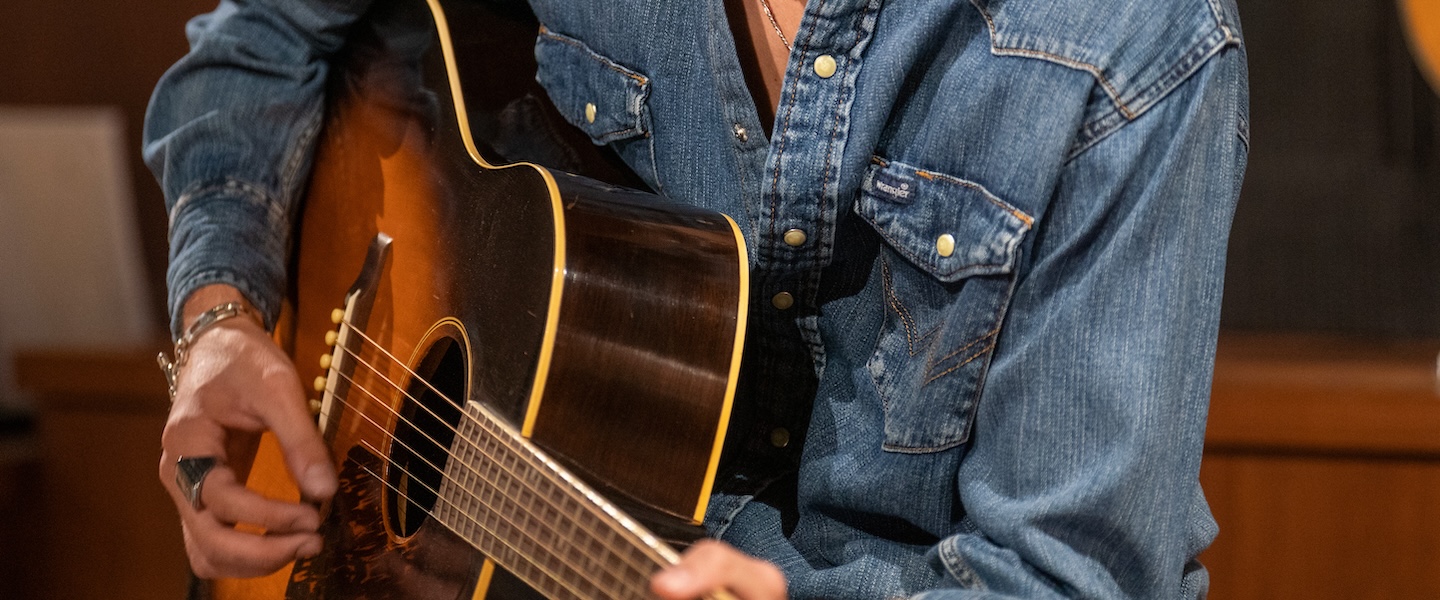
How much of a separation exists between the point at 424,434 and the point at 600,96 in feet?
1.05

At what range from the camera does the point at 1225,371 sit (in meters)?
1.50

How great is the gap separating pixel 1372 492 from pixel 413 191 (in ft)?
4.15

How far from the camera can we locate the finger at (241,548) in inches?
32.7

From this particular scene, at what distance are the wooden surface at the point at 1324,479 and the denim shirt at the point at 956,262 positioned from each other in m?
0.75

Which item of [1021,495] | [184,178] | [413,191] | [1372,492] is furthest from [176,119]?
[1372,492]

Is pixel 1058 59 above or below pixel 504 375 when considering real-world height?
above

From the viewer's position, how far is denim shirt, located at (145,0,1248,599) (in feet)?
2.18

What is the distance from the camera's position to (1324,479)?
146cm

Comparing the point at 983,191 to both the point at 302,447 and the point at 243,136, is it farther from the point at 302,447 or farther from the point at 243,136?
the point at 243,136

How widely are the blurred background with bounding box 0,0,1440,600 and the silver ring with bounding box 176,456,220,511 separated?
1.05m

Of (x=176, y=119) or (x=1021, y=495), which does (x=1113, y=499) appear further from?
(x=176, y=119)

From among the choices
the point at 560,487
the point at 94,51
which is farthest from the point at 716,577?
the point at 94,51

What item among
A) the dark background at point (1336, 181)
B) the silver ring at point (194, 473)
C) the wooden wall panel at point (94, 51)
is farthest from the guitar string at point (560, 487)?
the wooden wall panel at point (94, 51)

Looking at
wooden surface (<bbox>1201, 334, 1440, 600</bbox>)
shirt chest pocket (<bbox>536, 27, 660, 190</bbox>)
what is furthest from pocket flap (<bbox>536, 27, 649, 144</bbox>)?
wooden surface (<bbox>1201, 334, 1440, 600</bbox>)
